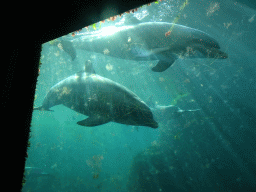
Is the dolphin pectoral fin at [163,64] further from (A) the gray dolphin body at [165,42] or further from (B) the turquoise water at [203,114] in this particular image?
(B) the turquoise water at [203,114]

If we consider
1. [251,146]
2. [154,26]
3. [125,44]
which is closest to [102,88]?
[125,44]

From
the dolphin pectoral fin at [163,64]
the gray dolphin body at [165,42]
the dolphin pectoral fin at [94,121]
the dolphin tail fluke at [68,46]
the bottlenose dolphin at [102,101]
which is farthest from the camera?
the dolphin tail fluke at [68,46]

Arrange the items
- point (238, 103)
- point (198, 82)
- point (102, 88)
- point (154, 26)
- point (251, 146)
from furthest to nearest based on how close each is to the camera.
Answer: point (198, 82), point (238, 103), point (251, 146), point (102, 88), point (154, 26)

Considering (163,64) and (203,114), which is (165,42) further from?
(203,114)

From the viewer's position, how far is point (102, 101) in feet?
17.8

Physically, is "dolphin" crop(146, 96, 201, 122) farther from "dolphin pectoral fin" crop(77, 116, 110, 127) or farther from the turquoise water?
"dolphin pectoral fin" crop(77, 116, 110, 127)

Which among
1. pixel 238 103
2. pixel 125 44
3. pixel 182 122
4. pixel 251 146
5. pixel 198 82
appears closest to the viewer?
pixel 125 44

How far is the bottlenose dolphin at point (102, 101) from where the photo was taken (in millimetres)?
4848

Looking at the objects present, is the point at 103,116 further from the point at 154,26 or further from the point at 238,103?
the point at 238,103

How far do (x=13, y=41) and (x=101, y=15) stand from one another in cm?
86

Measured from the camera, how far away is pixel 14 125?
49.9 inches

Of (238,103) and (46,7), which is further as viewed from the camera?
(238,103)

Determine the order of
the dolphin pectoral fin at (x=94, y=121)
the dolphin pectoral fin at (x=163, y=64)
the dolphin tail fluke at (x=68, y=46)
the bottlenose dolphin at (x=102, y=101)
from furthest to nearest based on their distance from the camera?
the dolphin tail fluke at (x=68, y=46) < the dolphin pectoral fin at (x=163, y=64) < the dolphin pectoral fin at (x=94, y=121) < the bottlenose dolphin at (x=102, y=101)

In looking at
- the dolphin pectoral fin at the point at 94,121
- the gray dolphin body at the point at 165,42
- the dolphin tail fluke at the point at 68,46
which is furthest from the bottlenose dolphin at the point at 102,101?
the dolphin tail fluke at the point at 68,46
